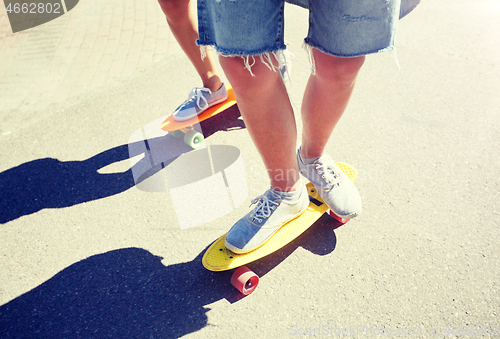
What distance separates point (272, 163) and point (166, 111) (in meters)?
1.60

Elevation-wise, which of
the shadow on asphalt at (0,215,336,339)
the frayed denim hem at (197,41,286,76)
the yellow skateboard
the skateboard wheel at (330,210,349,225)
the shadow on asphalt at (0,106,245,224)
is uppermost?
the frayed denim hem at (197,41,286,76)

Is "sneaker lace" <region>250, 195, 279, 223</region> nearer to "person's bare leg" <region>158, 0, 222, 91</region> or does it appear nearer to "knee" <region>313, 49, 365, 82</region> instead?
"knee" <region>313, 49, 365, 82</region>

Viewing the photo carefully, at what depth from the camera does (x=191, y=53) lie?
2.51 m

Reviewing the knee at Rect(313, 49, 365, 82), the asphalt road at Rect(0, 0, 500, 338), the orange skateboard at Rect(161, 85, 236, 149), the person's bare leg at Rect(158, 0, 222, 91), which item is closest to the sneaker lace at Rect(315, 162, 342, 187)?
the asphalt road at Rect(0, 0, 500, 338)

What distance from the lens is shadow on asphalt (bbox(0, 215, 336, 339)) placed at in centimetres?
163

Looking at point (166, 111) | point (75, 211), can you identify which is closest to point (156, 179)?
point (75, 211)

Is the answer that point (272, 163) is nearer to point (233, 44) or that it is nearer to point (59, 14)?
point (233, 44)

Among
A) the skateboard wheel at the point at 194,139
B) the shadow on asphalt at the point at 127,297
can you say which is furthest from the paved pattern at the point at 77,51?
the shadow on asphalt at the point at 127,297

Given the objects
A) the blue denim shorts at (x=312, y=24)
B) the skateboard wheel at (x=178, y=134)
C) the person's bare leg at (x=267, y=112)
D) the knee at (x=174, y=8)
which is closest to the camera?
the blue denim shorts at (x=312, y=24)

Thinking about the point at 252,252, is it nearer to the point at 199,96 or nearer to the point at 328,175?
the point at 328,175

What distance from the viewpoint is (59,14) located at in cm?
480

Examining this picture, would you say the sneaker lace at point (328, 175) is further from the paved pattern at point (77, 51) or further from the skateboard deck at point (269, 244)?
the paved pattern at point (77, 51)

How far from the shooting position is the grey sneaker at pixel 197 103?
8.50 ft

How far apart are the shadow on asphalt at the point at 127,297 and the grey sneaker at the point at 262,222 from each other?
0.57ft
